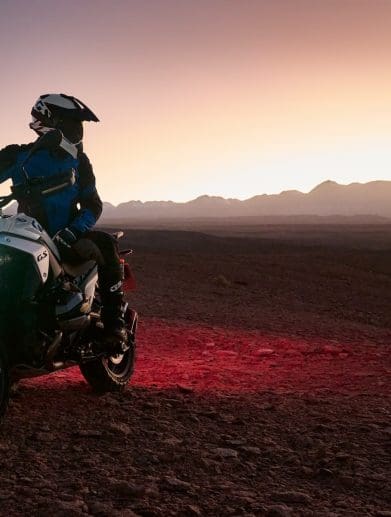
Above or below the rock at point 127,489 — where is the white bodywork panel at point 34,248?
above

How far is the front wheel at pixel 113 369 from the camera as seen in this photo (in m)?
5.72

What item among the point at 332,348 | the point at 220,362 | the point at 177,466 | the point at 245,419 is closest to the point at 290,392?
the point at 245,419

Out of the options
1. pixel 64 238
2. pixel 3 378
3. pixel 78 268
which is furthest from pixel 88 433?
pixel 64 238

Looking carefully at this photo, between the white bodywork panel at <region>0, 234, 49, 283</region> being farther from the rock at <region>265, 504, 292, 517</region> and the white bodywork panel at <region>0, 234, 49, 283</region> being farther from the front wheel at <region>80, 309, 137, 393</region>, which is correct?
the rock at <region>265, 504, 292, 517</region>

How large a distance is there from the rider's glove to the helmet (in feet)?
2.32

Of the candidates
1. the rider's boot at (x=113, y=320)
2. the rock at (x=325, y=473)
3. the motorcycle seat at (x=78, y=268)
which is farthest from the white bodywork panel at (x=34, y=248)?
the rock at (x=325, y=473)

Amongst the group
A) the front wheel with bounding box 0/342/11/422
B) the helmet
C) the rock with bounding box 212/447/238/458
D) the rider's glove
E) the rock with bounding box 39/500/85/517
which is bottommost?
the rock with bounding box 212/447/238/458

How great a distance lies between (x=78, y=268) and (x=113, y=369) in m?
1.38

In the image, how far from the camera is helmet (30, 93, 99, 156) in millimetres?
5145

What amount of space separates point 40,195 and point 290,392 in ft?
10.9

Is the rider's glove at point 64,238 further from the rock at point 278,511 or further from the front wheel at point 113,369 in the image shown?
the rock at point 278,511

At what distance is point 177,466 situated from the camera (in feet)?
13.5

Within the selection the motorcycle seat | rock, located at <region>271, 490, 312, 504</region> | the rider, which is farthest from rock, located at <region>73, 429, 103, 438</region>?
rock, located at <region>271, 490, 312, 504</region>

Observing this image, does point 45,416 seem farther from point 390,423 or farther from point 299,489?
point 390,423
